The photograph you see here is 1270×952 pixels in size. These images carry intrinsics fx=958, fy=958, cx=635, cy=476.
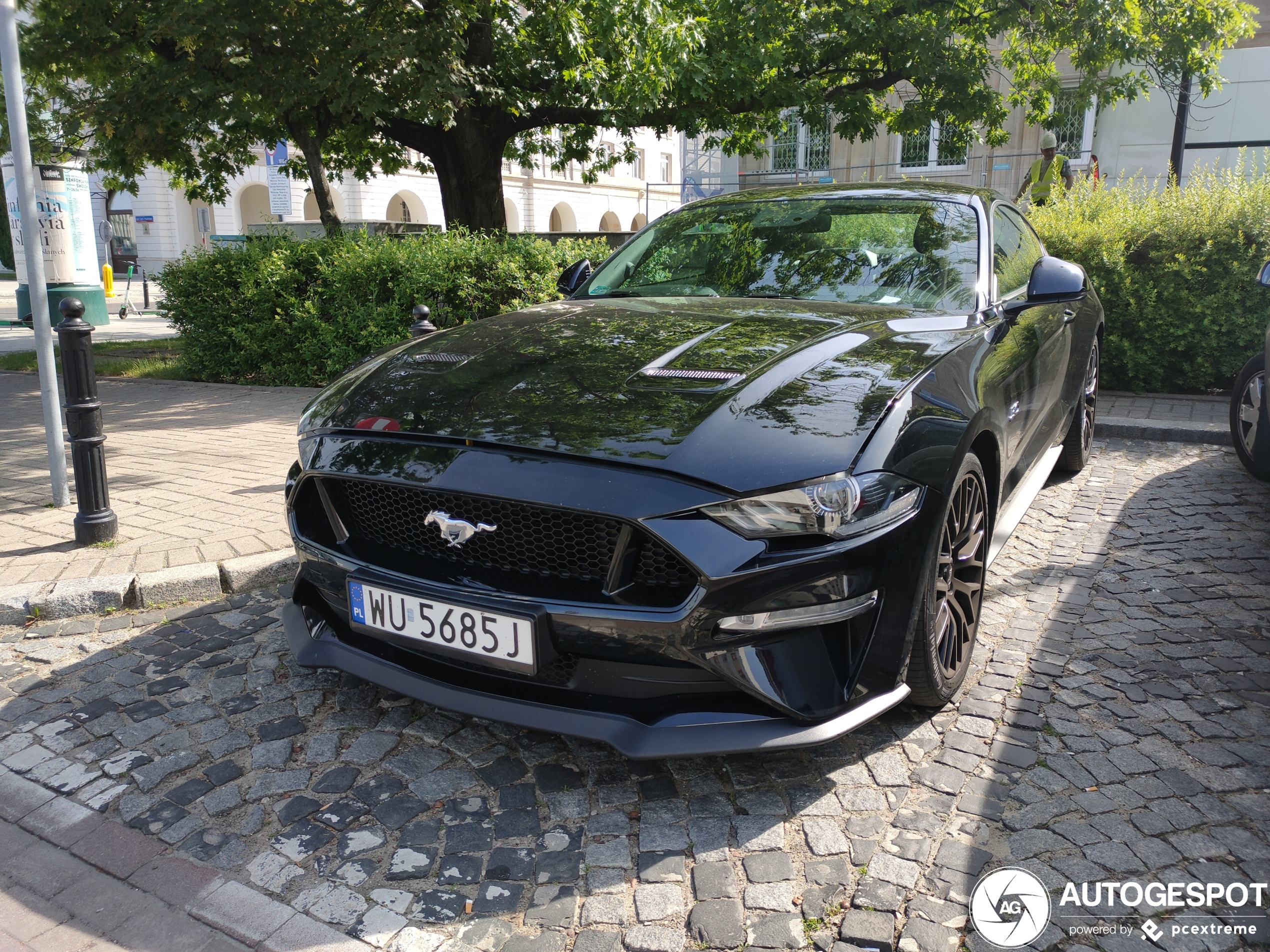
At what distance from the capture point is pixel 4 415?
7.63 m

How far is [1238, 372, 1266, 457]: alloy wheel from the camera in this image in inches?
216

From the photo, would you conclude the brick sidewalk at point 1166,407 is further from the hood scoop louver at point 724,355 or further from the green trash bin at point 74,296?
the green trash bin at point 74,296

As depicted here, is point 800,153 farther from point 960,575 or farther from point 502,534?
point 502,534

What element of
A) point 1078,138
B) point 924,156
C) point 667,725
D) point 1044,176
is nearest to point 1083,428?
point 667,725

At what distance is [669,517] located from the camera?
223cm

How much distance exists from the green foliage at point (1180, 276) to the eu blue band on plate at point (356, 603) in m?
7.16

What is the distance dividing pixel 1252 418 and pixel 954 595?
376cm

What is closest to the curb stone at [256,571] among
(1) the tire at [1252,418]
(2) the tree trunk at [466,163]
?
(1) the tire at [1252,418]

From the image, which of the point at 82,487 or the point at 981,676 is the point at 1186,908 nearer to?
the point at 981,676

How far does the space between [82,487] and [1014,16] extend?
10672mm

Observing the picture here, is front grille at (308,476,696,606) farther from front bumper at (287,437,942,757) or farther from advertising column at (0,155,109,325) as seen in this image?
advertising column at (0,155,109,325)

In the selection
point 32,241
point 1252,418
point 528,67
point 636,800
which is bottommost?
point 636,800

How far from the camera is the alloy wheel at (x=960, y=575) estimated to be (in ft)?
9.17

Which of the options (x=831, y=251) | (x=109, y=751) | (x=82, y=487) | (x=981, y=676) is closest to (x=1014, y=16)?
(x=831, y=251)
